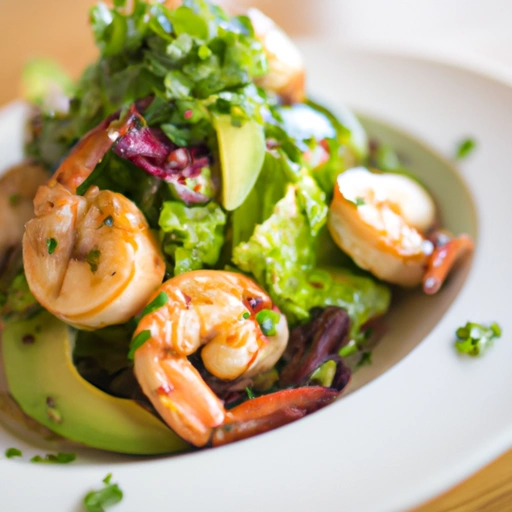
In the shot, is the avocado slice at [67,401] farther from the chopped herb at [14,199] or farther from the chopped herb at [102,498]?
the chopped herb at [14,199]

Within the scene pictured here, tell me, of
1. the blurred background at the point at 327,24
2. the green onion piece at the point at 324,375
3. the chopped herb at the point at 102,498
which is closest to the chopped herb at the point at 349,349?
the green onion piece at the point at 324,375

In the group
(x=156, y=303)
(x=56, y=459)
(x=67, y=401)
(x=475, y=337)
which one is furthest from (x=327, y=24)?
(x=56, y=459)

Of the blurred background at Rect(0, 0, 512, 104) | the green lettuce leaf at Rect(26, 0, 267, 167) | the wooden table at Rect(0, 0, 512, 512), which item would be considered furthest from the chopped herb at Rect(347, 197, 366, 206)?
the wooden table at Rect(0, 0, 512, 512)

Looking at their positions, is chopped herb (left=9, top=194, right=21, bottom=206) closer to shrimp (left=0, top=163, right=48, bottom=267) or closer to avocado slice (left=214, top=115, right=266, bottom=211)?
shrimp (left=0, top=163, right=48, bottom=267)

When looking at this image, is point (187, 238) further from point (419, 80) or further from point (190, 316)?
point (419, 80)

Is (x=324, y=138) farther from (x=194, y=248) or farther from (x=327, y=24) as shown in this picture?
(x=327, y=24)
